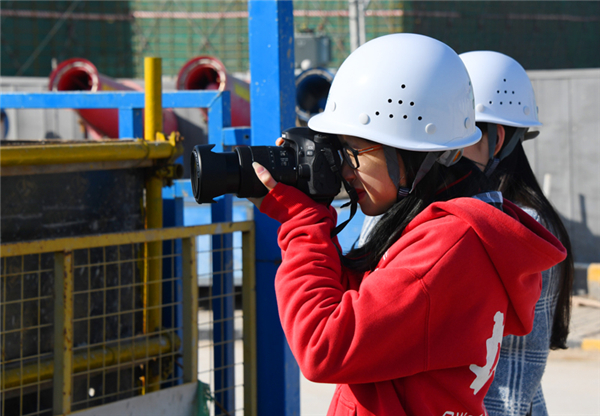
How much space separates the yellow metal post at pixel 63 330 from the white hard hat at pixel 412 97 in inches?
40.5

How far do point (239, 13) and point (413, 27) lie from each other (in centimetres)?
585

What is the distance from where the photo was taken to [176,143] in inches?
93.7

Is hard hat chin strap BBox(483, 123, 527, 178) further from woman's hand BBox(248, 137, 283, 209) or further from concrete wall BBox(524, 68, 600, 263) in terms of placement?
concrete wall BBox(524, 68, 600, 263)

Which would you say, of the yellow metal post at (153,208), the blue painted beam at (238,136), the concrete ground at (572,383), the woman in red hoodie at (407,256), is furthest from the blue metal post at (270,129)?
the concrete ground at (572,383)

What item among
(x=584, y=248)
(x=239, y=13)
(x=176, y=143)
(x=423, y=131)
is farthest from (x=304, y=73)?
(x=239, y=13)

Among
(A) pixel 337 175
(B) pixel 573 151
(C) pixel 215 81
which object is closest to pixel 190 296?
(A) pixel 337 175

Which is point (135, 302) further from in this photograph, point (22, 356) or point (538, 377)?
point (538, 377)

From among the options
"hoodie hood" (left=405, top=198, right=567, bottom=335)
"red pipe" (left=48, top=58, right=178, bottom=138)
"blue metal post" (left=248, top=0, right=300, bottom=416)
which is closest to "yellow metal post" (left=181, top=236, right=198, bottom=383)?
"blue metal post" (left=248, top=0, right=300, bottom=416)

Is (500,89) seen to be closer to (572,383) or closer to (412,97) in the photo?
(412,97)

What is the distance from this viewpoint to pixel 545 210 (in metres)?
1.80

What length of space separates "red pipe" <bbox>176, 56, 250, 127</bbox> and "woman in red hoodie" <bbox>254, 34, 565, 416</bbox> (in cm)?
521

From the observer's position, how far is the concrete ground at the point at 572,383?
3.85m

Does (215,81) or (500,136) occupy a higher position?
(215,81)

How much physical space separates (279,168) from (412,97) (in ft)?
1.03
